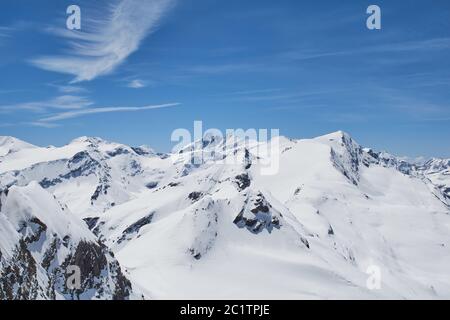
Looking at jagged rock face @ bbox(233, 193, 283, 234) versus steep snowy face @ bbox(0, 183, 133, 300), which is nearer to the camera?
steep snowy face @ bbox(0, 183, 133, 300)

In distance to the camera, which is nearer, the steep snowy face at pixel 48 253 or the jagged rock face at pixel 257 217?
the steep snowy face at pixel 48 253

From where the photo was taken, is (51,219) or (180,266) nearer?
(51,219)

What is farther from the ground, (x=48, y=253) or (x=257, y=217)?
(x=48, y=253)

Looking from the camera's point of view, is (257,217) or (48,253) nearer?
(48,253)

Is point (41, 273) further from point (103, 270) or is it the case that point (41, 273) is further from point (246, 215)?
point (246, 215)

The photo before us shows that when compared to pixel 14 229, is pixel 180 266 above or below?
below
